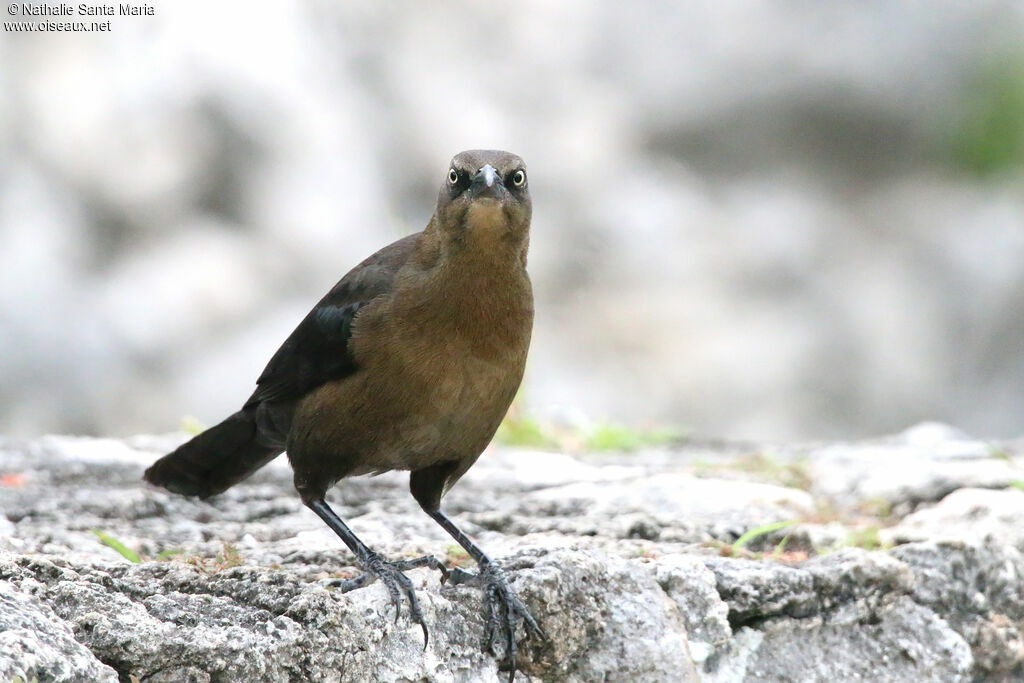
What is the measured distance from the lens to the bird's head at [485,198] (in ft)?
11.7

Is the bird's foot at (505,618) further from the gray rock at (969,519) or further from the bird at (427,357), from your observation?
the gray rock at (969,519)

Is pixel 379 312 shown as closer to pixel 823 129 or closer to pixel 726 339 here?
pixel 726 339

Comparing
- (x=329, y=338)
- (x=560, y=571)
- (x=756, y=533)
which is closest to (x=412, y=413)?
(x=329, y=338)

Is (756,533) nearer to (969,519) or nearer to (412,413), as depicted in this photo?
(969,519)

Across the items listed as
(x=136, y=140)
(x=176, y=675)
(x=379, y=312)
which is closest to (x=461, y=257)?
(x=379, y=312)

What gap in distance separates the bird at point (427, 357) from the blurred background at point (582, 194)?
3326 mm

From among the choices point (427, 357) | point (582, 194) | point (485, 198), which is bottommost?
point (427, 357)

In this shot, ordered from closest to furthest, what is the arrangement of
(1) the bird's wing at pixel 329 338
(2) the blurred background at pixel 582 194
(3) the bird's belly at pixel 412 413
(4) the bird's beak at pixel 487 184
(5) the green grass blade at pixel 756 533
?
(3) the bird's belly at pixel 412 413 < (4) the bird's beak at pixel 487 184 < (1) the bird's wing at pixel 329 338 < (5) the green grass blade at pixel 756 533 < (2) the blurred background at pixel 582 194

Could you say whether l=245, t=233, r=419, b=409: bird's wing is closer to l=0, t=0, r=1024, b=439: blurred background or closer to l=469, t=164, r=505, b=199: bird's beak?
l=469, t=164, r=505, b=199: bird's beak

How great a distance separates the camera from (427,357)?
3.43m

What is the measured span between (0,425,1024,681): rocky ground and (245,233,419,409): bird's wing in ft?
1.60

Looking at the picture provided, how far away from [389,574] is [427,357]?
24.9 inches

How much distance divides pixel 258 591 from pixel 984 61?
996 centimetres

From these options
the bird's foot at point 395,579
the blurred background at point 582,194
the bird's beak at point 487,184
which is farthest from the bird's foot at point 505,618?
the blurred background at point 582,194
